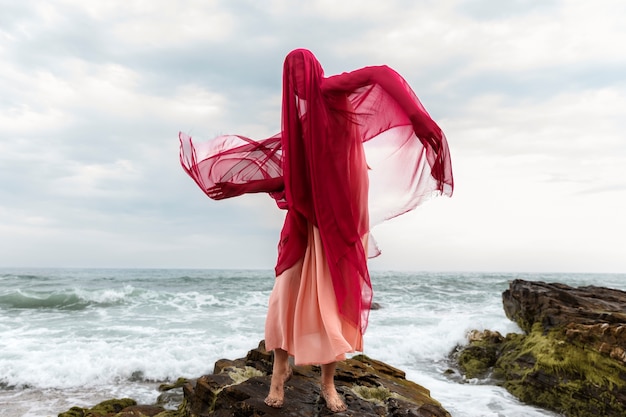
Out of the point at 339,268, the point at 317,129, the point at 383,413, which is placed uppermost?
the point at 317,129

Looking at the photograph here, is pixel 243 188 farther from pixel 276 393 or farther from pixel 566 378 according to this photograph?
pixel 566 378

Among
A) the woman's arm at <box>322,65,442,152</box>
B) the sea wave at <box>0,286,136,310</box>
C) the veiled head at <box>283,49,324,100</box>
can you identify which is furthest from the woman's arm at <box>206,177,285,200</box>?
the sea wave at <box>0,286,136,310</box>

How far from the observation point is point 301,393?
3840mm

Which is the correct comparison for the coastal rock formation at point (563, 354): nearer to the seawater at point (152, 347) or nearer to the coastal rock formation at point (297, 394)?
the seawater at point (152, 347)

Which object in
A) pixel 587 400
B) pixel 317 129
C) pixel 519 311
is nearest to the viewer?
pixel 317 129

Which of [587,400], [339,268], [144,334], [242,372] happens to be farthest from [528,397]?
[144,334]

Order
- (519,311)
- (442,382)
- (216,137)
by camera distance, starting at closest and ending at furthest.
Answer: (216,137) < (442,382) < (519,311)

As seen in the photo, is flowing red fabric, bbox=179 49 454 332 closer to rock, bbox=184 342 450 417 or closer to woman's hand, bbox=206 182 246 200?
woman's hand, bbox=206 182 246 200

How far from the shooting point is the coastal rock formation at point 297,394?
11.9 ft

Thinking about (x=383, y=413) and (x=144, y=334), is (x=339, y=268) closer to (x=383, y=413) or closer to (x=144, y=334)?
(x=383, y=413)

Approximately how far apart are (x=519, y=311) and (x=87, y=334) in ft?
32.1

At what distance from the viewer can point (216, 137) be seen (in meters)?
3.75

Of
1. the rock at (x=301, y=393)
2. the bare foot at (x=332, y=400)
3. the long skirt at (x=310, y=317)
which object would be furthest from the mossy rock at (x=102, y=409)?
the long skirt at (x=310, y=317)

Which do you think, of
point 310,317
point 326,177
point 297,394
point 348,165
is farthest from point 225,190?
point 297,394
